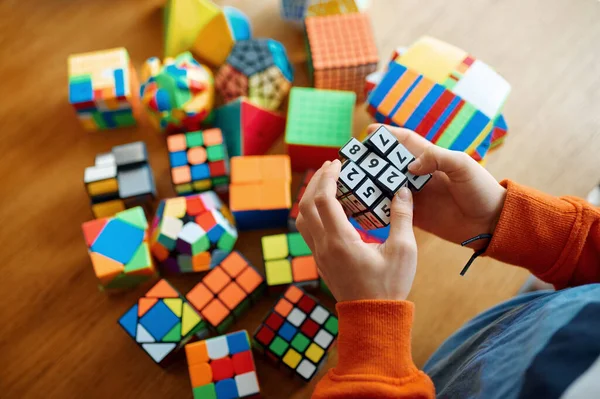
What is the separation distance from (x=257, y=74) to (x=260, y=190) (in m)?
0.32

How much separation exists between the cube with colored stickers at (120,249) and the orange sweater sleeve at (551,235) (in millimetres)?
746

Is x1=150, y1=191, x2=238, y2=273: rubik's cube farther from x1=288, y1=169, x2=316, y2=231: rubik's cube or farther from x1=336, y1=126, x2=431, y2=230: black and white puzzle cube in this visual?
x1=336, y1=126, x2=431, y2=230: black and white puzzle cube

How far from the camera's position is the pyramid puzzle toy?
1208mm

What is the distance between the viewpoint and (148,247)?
1122 millimetres

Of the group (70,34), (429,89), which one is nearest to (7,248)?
(70,34)

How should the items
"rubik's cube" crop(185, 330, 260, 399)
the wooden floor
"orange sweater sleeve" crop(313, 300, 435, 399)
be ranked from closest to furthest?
"orange sweater sleeve" crop(313, 300, 435, 399) < "rubik's cube" crop(185, 330, 260, 399) < the wooden floor

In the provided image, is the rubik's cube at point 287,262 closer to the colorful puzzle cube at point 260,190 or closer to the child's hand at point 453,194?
the colorful puzzle cube at point 260,190

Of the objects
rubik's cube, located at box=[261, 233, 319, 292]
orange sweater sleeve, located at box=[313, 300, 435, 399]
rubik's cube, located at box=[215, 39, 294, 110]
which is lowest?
rubik's cube, located at box=[261, 233, 319, 292]

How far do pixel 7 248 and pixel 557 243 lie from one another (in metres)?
1.19

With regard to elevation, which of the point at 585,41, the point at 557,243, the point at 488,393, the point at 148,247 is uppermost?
the point at 585,41

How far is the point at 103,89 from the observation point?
4.03ft

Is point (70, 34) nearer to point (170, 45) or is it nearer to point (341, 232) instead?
point (170, 45)

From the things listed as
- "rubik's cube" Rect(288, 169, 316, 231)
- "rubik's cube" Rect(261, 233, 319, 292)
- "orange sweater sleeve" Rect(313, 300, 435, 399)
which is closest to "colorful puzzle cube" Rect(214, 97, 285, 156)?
"rubik's cube" Rect(288, 169, 316, 231)

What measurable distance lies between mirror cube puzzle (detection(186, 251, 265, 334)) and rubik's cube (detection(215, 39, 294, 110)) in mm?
435
